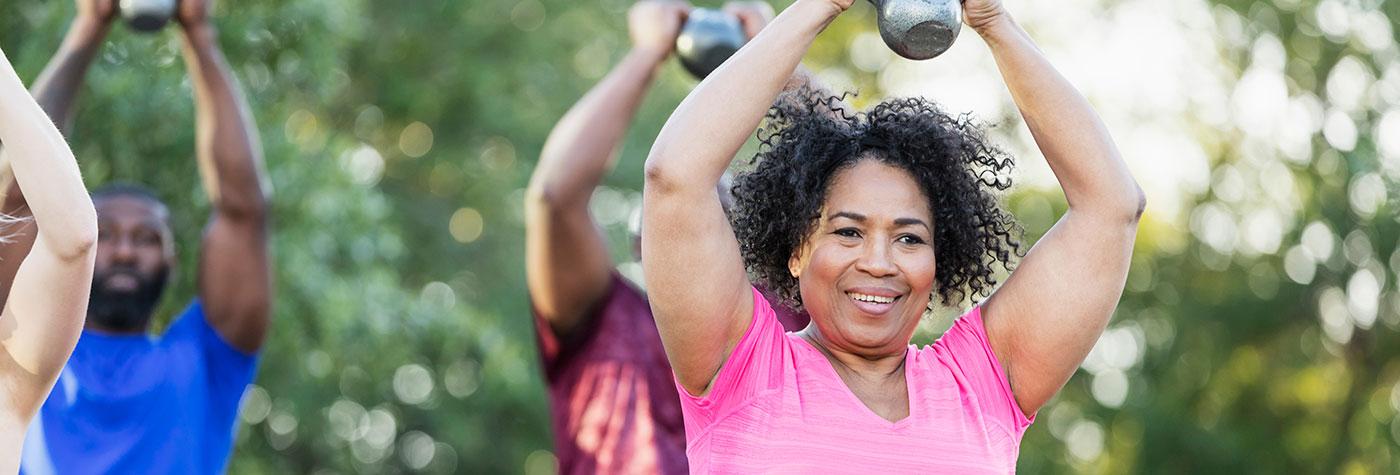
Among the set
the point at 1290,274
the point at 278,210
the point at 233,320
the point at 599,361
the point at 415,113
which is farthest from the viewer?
the point at 1290,274

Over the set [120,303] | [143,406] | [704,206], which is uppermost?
[704,206]

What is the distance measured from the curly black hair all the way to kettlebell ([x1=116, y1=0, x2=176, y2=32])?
247 cm

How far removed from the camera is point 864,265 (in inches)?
140

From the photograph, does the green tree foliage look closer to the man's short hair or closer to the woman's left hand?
the man's short hair

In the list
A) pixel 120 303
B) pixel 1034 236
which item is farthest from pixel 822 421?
pixel 1034 236

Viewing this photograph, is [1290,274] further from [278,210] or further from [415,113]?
[278,210]

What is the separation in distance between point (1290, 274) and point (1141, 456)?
232 centimetres

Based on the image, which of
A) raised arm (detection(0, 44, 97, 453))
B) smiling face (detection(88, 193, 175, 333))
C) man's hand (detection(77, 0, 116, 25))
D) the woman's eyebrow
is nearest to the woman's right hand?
the woman's eyebrow

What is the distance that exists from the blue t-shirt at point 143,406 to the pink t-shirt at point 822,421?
2.49 m

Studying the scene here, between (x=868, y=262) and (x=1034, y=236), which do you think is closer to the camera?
(x=868, y=262)

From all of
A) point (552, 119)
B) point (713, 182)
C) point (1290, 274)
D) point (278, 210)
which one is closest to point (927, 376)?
A: point (713, 182)

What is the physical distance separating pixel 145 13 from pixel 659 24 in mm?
1512

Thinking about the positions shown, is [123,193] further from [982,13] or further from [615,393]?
[982,13]

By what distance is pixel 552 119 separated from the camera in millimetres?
16594
